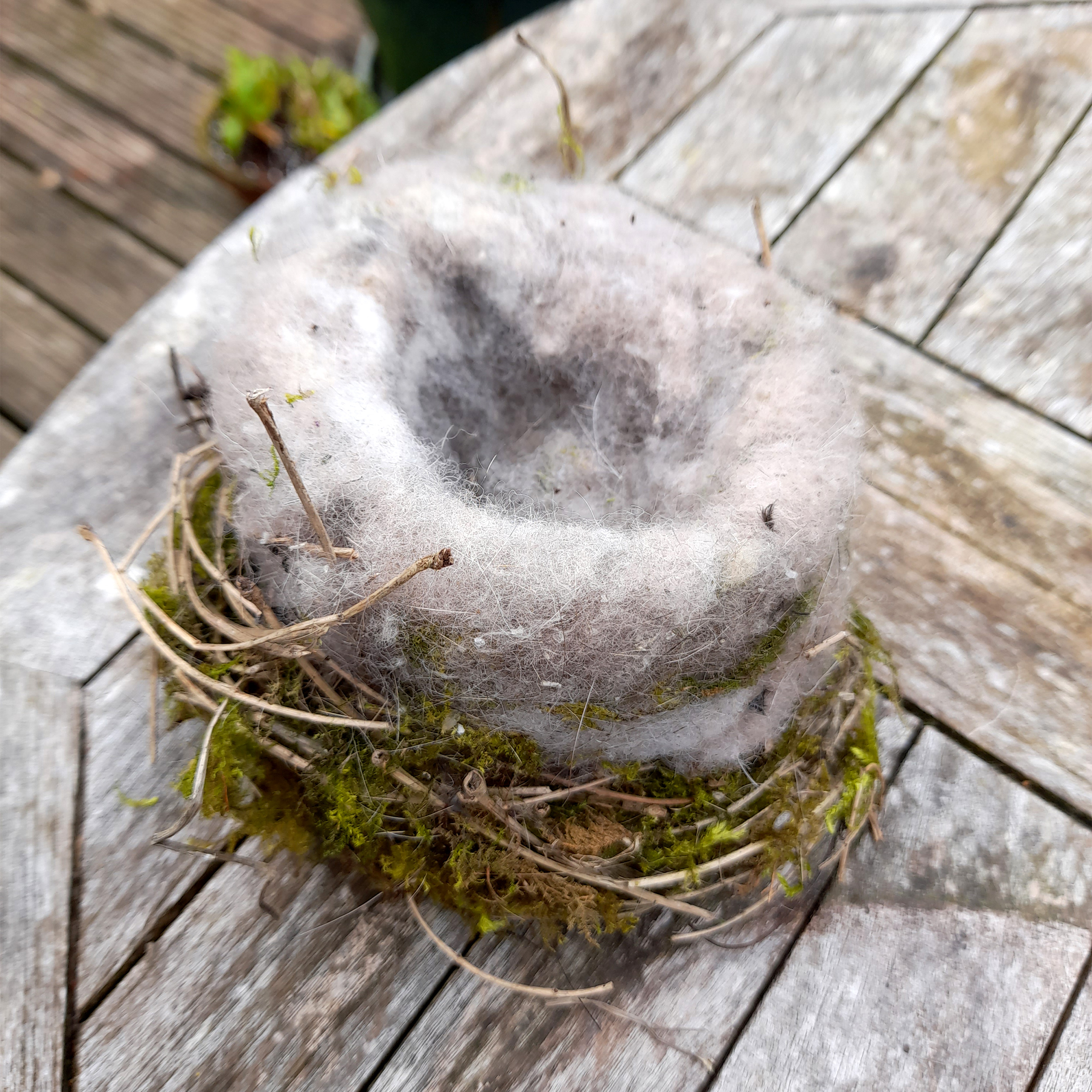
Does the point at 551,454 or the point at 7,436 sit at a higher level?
the point at 7,436

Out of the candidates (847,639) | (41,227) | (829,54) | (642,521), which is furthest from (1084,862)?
(41,227)

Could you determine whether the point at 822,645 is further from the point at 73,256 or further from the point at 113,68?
the point at 113,68

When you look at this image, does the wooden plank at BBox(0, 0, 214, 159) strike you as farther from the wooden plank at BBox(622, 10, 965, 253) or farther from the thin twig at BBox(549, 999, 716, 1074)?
the thin twig at BBox(549, 999, 716, 1074)

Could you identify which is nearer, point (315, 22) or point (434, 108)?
point (434, 108)

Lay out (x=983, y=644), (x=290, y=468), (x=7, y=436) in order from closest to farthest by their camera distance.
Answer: (x=290, y=468), (x=983, y=644), (x=7, y=436)

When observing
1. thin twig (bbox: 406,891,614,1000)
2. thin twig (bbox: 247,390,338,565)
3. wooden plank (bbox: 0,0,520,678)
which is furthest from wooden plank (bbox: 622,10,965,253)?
thin twig (bbox: 406,891,614,1000)

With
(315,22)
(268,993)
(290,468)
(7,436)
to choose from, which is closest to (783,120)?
(290,468)
